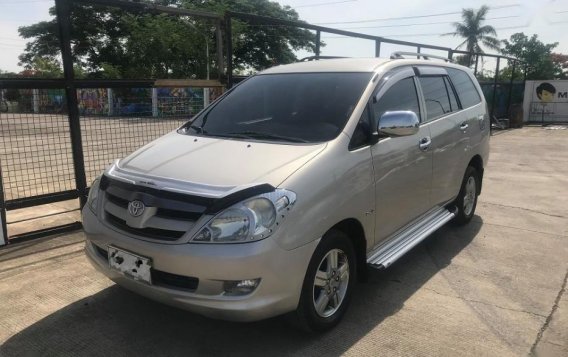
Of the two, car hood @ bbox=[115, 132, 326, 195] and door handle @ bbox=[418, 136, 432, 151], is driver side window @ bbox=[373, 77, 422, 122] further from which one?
car hood @ bbox=[115, 132, 326, 195]

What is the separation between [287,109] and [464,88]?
8.85 feet

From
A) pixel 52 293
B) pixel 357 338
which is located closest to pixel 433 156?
pixel 357 338

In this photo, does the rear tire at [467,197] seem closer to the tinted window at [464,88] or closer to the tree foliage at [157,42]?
the tinted window at [464,88]

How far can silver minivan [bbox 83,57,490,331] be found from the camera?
2.71 meters

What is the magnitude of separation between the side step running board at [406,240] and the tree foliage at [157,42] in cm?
2242

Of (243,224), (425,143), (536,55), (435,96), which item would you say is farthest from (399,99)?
(536,55)

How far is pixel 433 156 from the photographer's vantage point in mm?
4398

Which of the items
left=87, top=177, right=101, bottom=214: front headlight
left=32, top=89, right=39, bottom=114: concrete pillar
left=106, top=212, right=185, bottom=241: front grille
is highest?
left=32, top=89, right=39, bottom=114: concrete pillar

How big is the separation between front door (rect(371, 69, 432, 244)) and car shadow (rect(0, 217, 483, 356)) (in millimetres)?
563

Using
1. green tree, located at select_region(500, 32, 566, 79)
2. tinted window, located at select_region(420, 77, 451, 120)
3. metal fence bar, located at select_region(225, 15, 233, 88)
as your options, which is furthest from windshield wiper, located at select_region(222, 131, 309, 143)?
green tree, located at select_region(500, 32, 566, 79)

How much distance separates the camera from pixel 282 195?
278 cm

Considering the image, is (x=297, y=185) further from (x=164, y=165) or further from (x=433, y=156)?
Result: (x=433, y=156)

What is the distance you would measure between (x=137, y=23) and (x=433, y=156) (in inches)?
1144

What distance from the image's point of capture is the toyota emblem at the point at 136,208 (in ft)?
9.52
